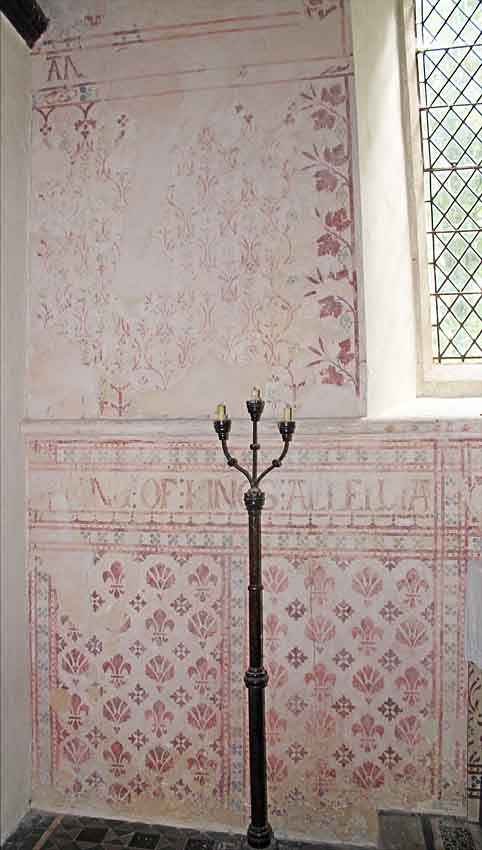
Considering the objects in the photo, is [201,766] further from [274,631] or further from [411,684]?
[411,684]

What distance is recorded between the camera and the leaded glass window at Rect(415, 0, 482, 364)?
3240 mm

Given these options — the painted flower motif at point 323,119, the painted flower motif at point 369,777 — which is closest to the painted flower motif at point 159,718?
the painted flower motif at point 369,777

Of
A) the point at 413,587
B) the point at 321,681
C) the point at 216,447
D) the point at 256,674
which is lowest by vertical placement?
the point at 321,681

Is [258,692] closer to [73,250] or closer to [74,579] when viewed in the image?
[74,579]

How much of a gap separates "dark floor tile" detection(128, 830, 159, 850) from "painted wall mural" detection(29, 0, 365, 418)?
1555mm

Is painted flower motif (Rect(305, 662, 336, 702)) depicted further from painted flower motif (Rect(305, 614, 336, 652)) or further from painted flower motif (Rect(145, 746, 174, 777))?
painted flower motif (Rect(145, 746, 174, 777))

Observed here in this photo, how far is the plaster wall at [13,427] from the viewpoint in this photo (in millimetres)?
2893

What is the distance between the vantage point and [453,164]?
326cm

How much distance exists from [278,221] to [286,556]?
1.24m

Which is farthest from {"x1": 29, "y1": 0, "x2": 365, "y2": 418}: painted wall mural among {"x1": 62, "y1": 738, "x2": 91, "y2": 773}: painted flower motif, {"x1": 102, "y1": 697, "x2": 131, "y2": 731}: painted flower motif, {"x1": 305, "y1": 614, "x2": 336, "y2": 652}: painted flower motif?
{"x1": 62, "y1": 738, "x2": 91, "y2": 773}: painted flower motif

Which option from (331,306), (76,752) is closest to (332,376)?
(331,306)

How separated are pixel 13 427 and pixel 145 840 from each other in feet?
5.23

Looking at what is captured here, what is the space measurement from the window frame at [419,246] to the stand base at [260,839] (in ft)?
5.76

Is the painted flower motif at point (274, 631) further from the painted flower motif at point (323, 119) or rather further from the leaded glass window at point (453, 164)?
the painted flower motif at point (323, 119)
